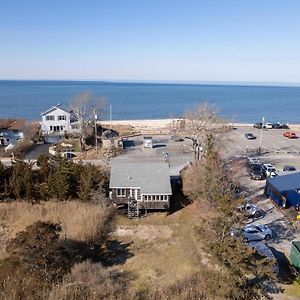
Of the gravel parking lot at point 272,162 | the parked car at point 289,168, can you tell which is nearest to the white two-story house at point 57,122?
the gravel parking lot at point 272,162

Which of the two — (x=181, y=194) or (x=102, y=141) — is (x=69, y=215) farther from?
(x=102, y=141)

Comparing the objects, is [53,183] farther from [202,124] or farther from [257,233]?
[202,124]

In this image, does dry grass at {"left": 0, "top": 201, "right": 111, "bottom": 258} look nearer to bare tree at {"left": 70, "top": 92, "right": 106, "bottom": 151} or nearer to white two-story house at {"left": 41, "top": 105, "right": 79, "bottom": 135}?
bare tree at {"left": 70, "top": 92, "right": 106, "bottom": 151}

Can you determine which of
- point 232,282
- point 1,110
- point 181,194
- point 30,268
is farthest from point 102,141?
point 1,110

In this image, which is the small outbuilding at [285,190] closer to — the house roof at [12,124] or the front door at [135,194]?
the front door at [135,194]

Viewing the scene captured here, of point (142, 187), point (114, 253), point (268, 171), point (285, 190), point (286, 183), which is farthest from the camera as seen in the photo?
point (268, 171)

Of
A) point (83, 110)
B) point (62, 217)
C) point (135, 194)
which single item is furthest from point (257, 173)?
point (83, 110)
